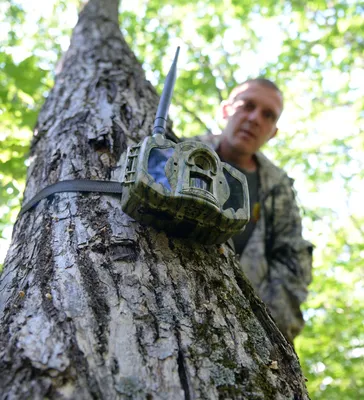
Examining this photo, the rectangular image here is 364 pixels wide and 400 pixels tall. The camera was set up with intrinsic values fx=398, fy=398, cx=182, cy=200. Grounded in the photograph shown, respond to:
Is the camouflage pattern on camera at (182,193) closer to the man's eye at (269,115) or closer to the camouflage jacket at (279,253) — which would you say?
the camouflage jacket at (279,253)

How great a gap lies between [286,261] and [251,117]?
1.30m

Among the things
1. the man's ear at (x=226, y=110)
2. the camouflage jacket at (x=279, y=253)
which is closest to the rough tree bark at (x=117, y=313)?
the camouflage jacket at (x=279, y=253)

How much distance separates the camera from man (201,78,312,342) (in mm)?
3100

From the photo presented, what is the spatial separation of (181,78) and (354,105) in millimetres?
3740

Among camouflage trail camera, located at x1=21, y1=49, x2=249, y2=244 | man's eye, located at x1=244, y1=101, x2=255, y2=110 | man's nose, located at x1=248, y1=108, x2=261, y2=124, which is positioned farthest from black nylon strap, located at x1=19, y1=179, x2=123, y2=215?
man's eye, located at x1=244, y1=101, x2=255, y2=110

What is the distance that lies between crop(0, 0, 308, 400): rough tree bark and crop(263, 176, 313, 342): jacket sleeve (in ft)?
4.67

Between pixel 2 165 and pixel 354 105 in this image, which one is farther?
pixel 354 105

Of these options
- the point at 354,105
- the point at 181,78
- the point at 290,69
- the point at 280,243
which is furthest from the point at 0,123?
the point at 354,105

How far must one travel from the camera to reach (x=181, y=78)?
8305 mm

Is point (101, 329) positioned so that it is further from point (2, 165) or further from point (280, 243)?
point (2, 165)

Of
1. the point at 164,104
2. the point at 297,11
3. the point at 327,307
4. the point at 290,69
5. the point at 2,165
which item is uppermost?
the point at 297,11

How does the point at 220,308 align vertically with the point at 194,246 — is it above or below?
below

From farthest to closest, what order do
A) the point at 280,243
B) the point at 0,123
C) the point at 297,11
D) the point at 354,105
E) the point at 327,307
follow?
the point at 327,307, the point at 354,105, the point at 297,11, the point at 0,123, the point at 280,243

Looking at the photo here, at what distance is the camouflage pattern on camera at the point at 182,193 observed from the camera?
1437 mm
